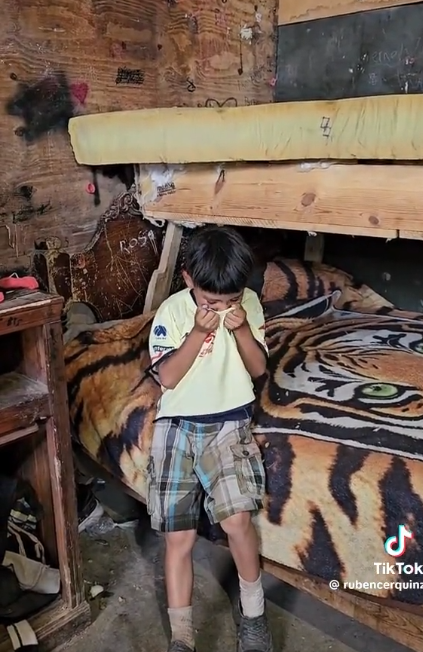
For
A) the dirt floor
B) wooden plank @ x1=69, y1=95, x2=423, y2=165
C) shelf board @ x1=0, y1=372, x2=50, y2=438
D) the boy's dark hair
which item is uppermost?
wooden plank @ x1=69, y1=95, x2=423, y2=165

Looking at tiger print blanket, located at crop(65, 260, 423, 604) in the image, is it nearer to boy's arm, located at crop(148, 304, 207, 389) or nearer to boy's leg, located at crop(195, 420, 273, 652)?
boy's leg, located at crop(195, 420, 273, 652)

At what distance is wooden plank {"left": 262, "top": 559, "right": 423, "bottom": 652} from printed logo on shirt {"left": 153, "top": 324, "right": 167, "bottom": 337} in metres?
0.45

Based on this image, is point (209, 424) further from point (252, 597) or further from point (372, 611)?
point (372, 611)

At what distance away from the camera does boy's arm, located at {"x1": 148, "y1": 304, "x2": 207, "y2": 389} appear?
41.0 inches

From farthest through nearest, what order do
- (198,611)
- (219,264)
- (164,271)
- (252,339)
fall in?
(164,271)
(198,611)
(252,339)
(219,264)

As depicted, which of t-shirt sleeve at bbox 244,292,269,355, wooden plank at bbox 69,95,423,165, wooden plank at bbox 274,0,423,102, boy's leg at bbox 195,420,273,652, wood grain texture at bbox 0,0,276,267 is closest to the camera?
wooden plank at bbox 69,95,423,165

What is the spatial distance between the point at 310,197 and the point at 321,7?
3.06ft

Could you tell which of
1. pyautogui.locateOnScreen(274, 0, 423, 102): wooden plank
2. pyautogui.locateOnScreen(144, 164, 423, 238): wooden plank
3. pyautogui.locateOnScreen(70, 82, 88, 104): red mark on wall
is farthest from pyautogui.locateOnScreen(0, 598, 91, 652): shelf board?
pyautogui.locateOnScreen(274, 0, 423, 102): wooden plank

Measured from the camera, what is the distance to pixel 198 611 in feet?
4.05

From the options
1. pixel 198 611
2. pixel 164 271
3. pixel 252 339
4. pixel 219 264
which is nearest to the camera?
pixel 219 264

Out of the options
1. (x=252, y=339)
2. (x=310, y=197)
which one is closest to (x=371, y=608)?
(x=252, y=339)

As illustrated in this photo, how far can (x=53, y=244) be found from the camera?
4.80 ft

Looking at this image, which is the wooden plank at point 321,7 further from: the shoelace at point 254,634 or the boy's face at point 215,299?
the shoelace at point 254,634

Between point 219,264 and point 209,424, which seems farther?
point 209,424
